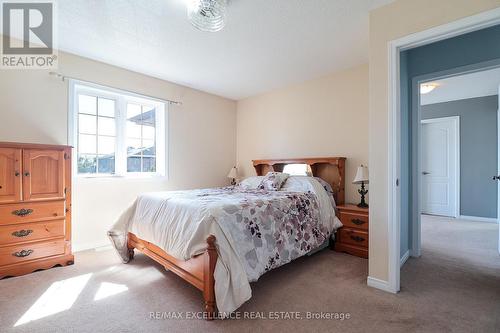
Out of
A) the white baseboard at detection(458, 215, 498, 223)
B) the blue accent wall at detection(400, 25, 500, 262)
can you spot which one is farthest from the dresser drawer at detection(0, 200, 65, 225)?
the white baseboard at detection(458, 215, 498, 223)

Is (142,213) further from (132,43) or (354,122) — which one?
(354,122)

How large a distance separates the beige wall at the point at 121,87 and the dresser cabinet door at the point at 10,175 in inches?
18.0

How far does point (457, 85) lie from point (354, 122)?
7.72ft

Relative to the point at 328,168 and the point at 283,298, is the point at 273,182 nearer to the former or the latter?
the point at 328,168

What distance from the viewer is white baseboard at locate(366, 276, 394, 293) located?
2.06 m

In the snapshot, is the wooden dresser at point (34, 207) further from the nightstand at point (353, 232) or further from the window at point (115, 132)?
the nightstand at point (353, 232)

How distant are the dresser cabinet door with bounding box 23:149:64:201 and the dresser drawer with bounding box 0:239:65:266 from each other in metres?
0.47

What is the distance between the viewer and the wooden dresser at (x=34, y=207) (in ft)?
7.65

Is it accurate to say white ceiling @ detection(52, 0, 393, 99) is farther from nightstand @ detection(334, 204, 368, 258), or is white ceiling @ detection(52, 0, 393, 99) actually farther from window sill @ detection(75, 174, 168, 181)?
nightstand @ detection(334, 204, 368, 258)

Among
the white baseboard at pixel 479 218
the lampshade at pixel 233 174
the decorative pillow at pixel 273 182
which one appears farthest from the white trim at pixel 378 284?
the white baseboard at pixel 479 218

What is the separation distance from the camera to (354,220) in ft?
9.70

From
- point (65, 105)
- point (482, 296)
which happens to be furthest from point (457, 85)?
point (65, 105)

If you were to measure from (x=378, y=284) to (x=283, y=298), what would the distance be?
0.85 m

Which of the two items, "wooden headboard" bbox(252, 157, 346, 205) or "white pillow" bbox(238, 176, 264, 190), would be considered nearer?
"wooden headboard" bbox(252, 157, 346, 205)
